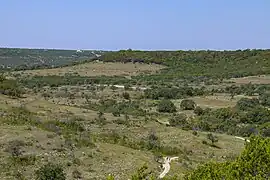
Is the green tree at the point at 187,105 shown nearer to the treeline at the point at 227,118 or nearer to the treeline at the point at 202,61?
the treeline at the point at 227,118

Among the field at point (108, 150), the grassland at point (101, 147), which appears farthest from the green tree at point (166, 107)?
the field at point (108, 150)

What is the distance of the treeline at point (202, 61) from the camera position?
102 meters

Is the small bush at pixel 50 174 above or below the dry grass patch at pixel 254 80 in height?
above

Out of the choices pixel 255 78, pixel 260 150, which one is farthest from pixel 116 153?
pixel 255 78

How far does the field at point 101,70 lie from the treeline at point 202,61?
363cm

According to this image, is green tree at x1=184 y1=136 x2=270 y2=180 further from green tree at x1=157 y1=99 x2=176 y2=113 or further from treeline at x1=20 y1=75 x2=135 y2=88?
treeline at x1=20 y1=75 x2=135 y2=88

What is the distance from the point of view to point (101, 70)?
111750 mm

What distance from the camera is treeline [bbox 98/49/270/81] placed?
102 m

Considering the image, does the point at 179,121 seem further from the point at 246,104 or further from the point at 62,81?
the point at 62,81

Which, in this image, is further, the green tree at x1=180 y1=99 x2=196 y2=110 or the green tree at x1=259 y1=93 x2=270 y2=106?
the green tree at x1=259 y1=93 x2=270 y2=106

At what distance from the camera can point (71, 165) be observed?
24438mm

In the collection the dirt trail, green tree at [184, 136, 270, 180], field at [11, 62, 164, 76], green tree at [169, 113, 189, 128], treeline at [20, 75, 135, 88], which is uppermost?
green tree at [184, 136, 270, 180]

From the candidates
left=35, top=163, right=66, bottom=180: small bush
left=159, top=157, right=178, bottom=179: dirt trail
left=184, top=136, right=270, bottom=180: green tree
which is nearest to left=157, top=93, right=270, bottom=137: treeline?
left=159, top=157, right=178, bottom=179: dirt trail

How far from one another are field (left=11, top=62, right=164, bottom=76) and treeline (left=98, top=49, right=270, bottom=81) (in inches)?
143
